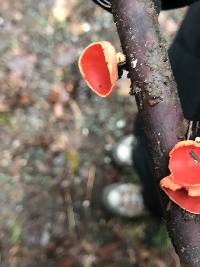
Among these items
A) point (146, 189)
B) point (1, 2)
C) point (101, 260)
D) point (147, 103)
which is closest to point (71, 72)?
point (1, 2)

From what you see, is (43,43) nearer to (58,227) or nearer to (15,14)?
(15,14)

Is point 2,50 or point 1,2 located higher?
point 1,2

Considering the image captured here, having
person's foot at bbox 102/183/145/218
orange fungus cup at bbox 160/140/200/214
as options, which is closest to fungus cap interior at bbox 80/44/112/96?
orange fungus cup at bbox 160/140/200/214

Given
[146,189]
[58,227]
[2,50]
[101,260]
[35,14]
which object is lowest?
[101,260]

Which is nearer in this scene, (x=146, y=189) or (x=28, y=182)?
(x=146, y=189)

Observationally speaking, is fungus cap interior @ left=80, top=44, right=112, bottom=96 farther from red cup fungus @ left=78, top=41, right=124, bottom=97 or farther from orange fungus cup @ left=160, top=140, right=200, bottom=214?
orange fungus cup @ left=160, top=140, right=200, bottom=214

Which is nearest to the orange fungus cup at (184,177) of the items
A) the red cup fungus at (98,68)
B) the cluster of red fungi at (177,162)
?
the cluster of red fungi at (177,162)
